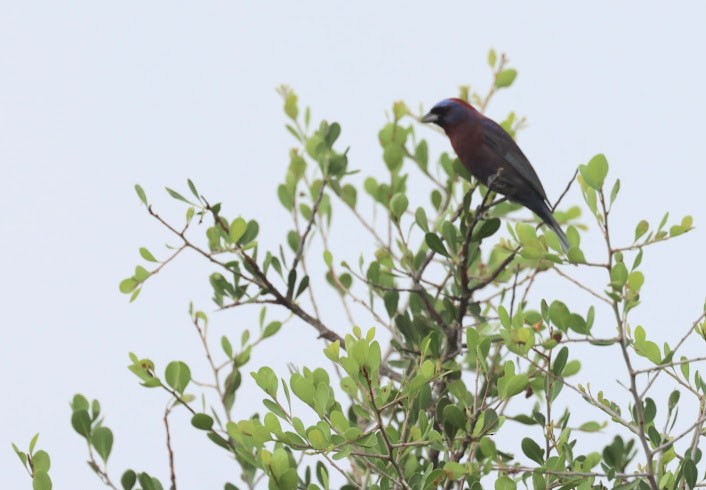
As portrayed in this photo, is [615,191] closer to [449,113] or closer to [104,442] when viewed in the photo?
[104,442]

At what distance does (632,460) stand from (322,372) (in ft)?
4.30

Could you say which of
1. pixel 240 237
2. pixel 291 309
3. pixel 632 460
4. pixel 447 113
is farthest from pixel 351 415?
pixel 447 113

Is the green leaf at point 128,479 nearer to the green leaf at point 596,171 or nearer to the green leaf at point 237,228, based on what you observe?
the green leaf at point 237,228

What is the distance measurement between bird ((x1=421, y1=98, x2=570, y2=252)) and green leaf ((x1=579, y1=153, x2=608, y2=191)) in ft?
5.22

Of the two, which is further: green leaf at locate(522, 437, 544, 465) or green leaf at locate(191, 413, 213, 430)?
green leaf at locate(191, 413, 213, 430)

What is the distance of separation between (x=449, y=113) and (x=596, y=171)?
3.10 m

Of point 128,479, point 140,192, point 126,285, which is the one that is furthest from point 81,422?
point 140,192

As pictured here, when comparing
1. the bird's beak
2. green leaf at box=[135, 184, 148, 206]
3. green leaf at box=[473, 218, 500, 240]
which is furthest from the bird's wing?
green leaf at box=[135, 184, 148, 206]

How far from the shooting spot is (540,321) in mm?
3854

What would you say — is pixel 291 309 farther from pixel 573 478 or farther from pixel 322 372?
pixel 573 478

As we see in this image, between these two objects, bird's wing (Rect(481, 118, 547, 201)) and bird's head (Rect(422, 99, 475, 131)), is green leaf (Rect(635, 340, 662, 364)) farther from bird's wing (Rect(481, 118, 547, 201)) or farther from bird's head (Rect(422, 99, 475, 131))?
bird's head (Rect(422, 99, 475, 131))

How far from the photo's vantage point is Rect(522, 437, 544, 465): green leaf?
11.4 ft

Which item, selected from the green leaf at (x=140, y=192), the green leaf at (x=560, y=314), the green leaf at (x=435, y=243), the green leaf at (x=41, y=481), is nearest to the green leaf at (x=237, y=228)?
the green leaf at (x=140, y=192)

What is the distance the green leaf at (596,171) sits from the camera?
323cm
